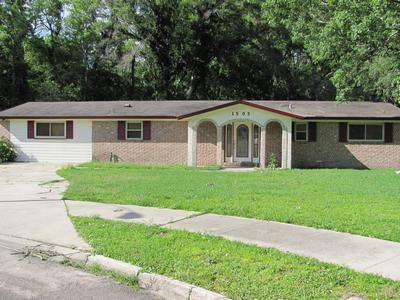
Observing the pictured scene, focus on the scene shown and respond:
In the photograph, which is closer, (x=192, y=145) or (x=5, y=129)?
(x=192, y=145)

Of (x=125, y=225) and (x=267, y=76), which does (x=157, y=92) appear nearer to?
(x=267, y=76)

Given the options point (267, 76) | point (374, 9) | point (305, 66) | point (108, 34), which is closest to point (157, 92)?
point (108, 34)

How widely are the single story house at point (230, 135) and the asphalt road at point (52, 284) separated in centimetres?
1689

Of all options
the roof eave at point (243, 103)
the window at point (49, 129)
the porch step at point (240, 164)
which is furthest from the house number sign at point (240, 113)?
the window at point (49, 129)

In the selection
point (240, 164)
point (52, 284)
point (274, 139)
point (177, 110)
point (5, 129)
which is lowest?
point (52, 284)

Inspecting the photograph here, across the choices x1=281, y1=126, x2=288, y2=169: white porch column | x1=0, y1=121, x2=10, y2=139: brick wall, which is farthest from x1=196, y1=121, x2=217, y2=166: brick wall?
x1=0, y1=121, x2=10, y2=139: brick wall

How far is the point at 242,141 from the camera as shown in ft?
80.5

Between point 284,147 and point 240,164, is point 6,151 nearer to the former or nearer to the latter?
point 240,164

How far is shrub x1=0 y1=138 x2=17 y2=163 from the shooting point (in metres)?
26.0

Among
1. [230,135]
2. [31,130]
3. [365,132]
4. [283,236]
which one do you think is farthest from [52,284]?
[31,130]

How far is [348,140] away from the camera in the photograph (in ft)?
79.7

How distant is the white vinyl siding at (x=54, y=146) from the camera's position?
26.0 m

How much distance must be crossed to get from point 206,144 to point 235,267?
18.3 meters

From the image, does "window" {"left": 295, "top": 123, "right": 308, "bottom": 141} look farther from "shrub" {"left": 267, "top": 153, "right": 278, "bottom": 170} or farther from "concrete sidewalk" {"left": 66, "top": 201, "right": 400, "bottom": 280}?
"concrete sidewalk" {"left": 66, "top": 201, "right": 400, "bottom": 280}
